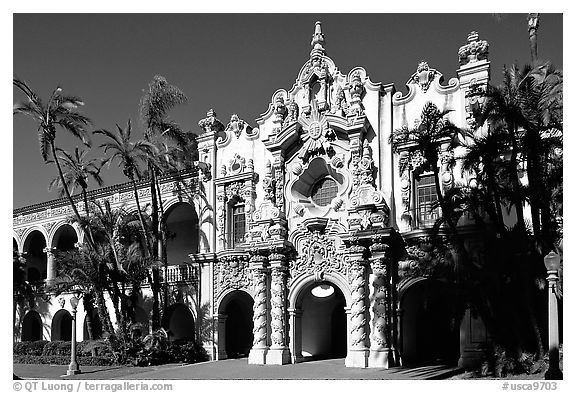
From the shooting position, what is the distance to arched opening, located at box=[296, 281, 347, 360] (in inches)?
1128

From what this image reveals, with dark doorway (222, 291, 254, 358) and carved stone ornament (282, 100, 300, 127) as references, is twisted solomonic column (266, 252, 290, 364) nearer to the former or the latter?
dark doorway (222, 291, 254, 358)

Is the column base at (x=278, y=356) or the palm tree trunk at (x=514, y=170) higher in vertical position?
the palm tree trunk at (x=514, y=170)

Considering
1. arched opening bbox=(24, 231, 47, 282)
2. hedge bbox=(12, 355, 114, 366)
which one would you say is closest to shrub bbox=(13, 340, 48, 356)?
hedge bbox=(12, 355, 114, 366)

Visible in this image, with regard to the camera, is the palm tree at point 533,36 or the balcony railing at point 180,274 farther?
the balcony railing at point 180,274

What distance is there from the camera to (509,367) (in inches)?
789

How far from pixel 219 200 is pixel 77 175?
20.7 feet

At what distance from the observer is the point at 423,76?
1026 inches

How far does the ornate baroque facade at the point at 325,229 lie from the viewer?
81.2 feet

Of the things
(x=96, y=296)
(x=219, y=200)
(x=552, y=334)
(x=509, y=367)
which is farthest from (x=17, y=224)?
(x=552, y=334)

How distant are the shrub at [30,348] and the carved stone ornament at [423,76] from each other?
73.8 ft

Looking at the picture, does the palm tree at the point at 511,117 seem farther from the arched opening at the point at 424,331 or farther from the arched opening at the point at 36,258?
the arched opening at the point at 36,258

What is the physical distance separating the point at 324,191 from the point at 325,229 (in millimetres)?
2121

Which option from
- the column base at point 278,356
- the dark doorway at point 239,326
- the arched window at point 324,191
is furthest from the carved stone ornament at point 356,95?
the dark doorway at point 239,326
